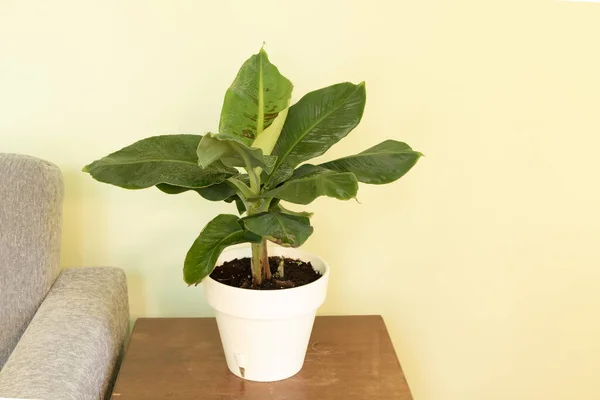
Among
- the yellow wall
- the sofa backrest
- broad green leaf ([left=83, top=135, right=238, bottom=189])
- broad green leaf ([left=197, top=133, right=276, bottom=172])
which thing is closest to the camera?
broad green leaf ([left=197, top=133, right=276, bottom=172])

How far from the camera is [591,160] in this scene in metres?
1.47

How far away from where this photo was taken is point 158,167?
1021 mm

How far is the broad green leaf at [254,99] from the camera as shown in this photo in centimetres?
103

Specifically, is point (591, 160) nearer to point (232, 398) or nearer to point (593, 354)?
point (593, 354)

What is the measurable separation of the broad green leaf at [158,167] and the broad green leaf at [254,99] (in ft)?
0.25

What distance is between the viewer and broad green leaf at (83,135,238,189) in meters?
0.98

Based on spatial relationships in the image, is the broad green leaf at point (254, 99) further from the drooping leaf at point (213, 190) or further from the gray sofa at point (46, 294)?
the gray sofa at point (46, 294)

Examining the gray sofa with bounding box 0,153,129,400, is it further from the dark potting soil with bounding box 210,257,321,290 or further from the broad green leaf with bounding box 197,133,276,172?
the broad green leaf with bounding box 197,133,276,172

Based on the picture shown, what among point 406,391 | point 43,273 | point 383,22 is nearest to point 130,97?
point 43,273

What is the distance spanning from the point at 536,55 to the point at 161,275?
1029 millimetres

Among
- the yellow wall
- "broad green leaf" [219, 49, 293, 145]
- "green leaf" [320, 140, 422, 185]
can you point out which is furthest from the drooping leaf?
the yellow wall

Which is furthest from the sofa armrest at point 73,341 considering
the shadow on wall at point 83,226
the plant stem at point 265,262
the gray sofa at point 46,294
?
the plant stem at point 265,262

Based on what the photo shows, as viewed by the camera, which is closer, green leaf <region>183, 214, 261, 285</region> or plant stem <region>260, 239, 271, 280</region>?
green leaf <region>183, 214, 261, 285</region>

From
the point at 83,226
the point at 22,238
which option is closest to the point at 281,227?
the point at 22,238
